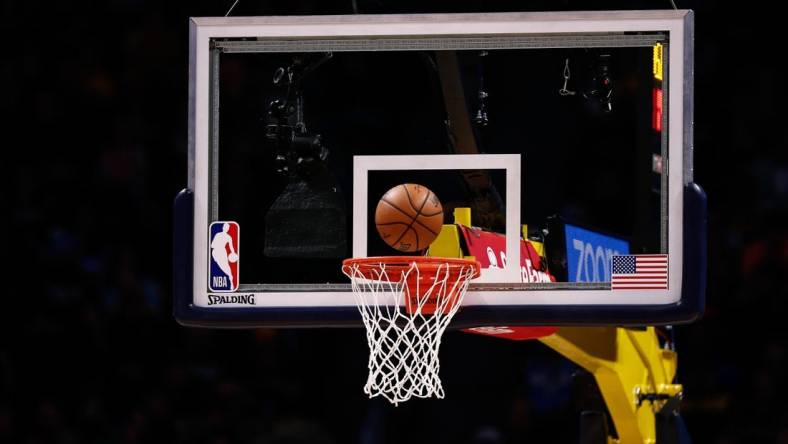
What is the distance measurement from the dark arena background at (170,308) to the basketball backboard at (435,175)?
357 centimetres

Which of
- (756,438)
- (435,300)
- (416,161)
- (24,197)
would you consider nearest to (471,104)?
(416,161)

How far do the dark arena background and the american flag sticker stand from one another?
12.1ft

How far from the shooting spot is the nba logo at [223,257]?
15.6 feet

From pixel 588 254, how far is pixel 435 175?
2.11 ft

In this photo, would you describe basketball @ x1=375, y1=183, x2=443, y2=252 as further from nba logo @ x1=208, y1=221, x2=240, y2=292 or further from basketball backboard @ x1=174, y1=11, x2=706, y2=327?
nba logo @ x1=208, y1=221, x2=240, y2=292

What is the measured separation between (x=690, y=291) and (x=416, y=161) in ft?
3.25

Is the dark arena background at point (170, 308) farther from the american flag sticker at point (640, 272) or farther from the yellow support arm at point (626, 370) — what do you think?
the american flag sticker at point (640, 272)

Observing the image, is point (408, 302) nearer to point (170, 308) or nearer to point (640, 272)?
point (640, 272)

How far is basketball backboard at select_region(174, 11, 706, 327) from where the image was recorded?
463 cm

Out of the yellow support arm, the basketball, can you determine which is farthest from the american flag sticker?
the yellow support arm

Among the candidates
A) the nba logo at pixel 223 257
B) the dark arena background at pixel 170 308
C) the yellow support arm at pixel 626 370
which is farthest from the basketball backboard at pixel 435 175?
the dark arena background at pixel 170 308

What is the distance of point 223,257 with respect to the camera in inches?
187

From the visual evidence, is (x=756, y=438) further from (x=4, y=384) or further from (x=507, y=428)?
(x=4, y=384)

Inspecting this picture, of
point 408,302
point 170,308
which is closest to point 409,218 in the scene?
point 408,302
